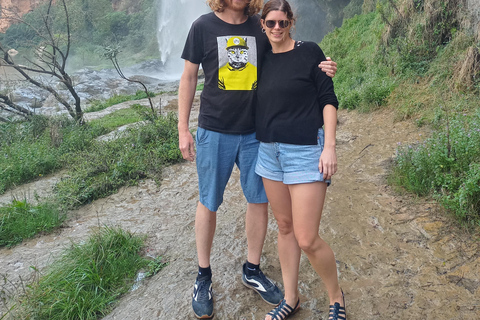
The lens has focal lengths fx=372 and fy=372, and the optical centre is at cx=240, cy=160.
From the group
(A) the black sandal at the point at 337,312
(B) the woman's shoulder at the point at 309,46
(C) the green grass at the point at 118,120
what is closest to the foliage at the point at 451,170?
(A) the black sandal at the point at 337,312

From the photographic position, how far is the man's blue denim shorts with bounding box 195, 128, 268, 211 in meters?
2.15

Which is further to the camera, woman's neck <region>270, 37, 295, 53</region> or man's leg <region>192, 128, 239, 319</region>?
man's leg <region>192, 128, 239, 319</region>

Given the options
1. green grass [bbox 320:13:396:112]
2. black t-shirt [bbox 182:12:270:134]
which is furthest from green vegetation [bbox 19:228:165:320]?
green grass [bbox 320:13:396:112]

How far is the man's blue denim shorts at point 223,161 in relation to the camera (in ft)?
7.07

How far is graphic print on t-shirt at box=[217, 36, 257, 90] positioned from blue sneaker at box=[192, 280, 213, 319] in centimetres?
124

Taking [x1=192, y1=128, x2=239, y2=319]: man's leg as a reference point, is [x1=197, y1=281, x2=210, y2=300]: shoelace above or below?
below

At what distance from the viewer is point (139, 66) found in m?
36.0

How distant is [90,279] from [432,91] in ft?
15.7

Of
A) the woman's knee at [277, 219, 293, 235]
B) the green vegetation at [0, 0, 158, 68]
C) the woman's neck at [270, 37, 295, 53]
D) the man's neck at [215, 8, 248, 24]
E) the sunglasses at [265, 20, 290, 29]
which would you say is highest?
the man's neck at [215, 8, 248, 24]

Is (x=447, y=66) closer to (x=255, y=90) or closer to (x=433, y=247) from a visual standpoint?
(x=433, y=247)

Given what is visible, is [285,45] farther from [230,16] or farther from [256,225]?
[256,225]

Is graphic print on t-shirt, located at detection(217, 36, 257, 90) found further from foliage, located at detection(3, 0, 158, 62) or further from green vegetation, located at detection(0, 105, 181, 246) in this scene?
foliage, located at detection(3, 0, 158, 62)

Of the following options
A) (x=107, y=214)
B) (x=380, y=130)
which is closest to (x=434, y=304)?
(x=380, y=130)

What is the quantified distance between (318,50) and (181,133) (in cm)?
91
